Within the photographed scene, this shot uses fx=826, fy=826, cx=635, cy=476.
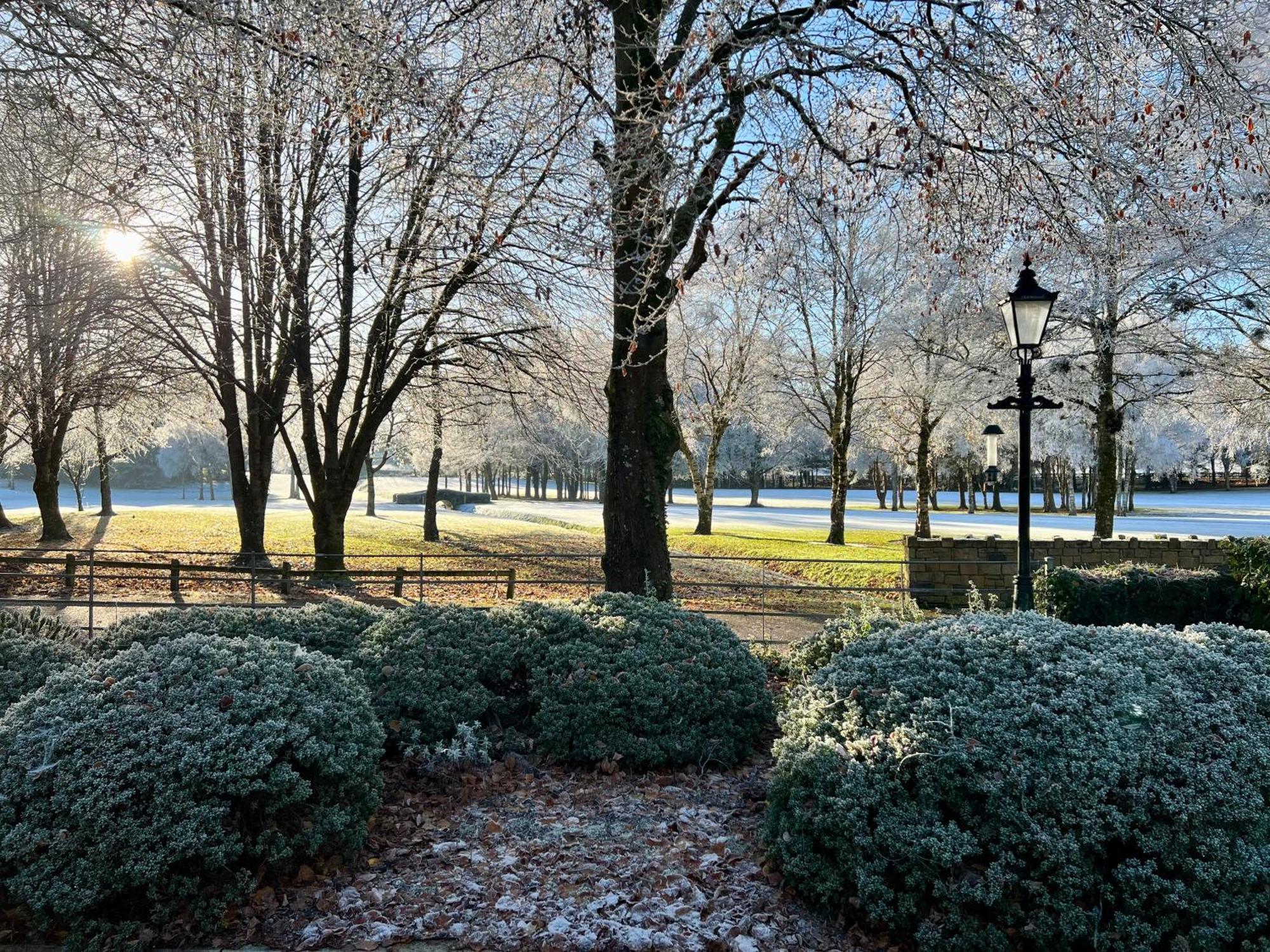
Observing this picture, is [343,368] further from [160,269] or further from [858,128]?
[858,128]

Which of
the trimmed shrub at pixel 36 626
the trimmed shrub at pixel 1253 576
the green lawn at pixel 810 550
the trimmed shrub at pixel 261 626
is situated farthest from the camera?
the green lawn at pixel 810 550

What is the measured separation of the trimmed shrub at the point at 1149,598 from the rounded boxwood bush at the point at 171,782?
7311 millimetres

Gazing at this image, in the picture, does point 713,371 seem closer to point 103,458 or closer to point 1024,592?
point 103,458

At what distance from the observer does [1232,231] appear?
591 inches

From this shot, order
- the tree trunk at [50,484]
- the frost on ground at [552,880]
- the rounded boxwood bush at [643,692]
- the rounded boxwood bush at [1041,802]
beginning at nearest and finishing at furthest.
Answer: the rounded boxwood bush at [1041,802], the frost on ground at [552,880], the rounded boxwood bush at [643,692], the tree trunk at [50,484]

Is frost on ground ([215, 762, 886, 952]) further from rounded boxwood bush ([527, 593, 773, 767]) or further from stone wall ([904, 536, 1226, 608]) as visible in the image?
stone wall ([904, 536, 1226, 608])

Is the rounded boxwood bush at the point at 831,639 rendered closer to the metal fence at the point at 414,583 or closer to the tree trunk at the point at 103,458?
the metal fence at the point at 414,583

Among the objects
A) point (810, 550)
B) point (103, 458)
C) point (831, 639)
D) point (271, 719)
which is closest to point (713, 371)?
point (810, 550)

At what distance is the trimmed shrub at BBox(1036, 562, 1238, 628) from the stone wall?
5.59 metres

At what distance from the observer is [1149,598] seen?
8.42 meters

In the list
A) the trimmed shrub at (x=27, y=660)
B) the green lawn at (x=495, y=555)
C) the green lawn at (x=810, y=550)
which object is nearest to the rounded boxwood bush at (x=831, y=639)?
the green lawn at (x=495, y=555)

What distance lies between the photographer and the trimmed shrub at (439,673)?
5098 mm

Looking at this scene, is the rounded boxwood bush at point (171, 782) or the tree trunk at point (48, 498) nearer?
the rounded boxwood bush at point (171, 782)

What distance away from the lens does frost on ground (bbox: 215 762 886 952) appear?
3.30 meters
